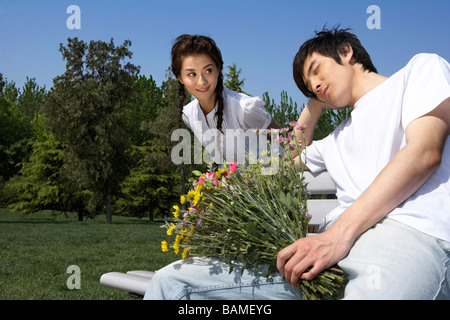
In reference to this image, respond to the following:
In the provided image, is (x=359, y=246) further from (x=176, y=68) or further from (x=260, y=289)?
(x=176, y=68)

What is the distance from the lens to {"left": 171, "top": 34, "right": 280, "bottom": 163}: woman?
2885 mm

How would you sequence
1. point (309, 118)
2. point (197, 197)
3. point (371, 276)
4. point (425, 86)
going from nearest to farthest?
1. point (371, 276)
2. point (425, 86)
3. point (197, 197)
4. point (309, 118)

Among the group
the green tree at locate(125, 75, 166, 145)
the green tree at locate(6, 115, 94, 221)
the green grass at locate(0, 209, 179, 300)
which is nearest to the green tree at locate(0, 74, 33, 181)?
the green tree at locate(6, 115, 94, 221)

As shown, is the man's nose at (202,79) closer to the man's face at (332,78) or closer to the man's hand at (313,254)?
the man's face at (332,78)

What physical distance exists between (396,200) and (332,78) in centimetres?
68

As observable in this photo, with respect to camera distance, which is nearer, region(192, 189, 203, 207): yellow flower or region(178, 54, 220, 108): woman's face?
region(192, 189, 203, 207): yellow flower

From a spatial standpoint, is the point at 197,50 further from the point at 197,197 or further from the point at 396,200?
the point at 396,200

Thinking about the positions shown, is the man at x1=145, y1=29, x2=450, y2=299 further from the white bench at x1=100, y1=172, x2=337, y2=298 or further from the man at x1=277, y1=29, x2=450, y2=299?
the white bench at x1=100, y1=172, x2=337, y2=298

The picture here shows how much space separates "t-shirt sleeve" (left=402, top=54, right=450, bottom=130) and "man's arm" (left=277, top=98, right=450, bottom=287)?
97 millimetres

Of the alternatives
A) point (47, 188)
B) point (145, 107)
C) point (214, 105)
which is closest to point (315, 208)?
point (214, 105)

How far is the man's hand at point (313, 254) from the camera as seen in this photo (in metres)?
1.38

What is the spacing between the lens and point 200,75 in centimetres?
292

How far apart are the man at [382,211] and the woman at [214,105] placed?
1.00m
